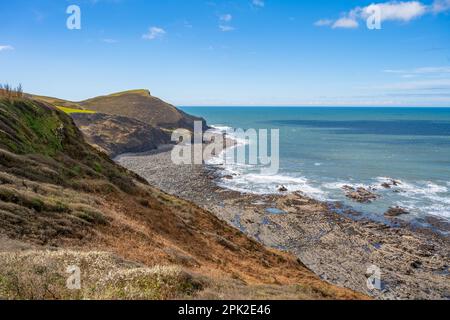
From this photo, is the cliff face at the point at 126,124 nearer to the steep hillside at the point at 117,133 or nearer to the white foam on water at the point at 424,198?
the steep hillside at the point at 117,133

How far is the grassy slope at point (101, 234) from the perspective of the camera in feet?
39.1

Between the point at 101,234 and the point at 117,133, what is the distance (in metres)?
88.1

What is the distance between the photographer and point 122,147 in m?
97.7

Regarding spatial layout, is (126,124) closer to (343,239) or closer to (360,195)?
(360,195)

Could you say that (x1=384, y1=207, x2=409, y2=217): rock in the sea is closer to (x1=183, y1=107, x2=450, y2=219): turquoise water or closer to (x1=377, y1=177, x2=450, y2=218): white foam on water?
(x1=183, y1=107, x2=450, y2=219): turquoise water

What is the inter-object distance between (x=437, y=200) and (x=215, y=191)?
34300mm

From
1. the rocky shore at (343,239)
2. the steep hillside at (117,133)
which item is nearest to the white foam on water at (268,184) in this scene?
the rocky shore at (343,239)

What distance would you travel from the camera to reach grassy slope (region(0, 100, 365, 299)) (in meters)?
11.9

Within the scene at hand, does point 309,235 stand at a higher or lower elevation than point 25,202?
lower

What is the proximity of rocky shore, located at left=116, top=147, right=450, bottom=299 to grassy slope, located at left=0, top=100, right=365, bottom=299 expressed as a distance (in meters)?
7.10

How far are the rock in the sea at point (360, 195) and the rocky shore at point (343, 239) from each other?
0.47m

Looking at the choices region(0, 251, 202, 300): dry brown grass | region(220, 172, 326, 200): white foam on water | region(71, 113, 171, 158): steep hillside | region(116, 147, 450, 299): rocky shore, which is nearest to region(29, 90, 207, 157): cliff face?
region(71, 113, 171, 158): steep hillside
